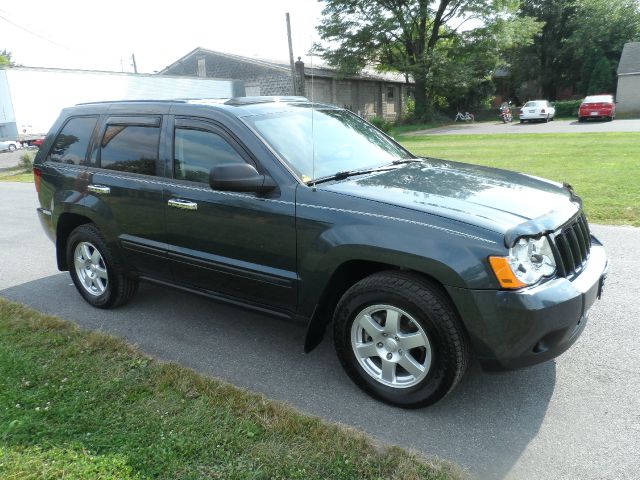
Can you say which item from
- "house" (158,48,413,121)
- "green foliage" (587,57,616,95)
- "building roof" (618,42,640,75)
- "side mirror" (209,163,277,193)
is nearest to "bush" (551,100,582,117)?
"building roof" (618,42,640,75)

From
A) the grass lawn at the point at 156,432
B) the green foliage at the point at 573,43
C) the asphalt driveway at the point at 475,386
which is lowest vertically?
the asphalt driveway at the point at 475,386

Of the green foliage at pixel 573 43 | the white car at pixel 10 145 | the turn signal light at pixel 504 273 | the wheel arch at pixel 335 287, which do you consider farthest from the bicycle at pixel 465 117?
the turn signal light at pixel 504 273

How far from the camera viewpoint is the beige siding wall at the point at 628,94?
38.4 m

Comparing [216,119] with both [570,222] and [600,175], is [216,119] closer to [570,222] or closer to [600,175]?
[570,222]

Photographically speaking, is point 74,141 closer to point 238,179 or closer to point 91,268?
point 91,268

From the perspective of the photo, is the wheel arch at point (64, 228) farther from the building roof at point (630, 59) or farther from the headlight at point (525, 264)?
the building roof at point (630, 59)

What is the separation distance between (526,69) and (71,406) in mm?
51123

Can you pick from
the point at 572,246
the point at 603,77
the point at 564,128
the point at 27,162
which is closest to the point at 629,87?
the point at 603,77

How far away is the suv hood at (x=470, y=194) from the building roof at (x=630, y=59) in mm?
42475

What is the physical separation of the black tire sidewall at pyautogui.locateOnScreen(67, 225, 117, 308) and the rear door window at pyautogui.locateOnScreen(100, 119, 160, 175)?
2.11 ft

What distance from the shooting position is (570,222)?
325 cm

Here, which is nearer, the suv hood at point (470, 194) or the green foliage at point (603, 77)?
the suv hood at point (470, 194)

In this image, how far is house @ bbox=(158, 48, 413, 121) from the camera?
35.8 m

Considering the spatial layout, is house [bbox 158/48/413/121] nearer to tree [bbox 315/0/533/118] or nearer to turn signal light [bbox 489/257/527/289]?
tree [bbox 315/0/533/118]
